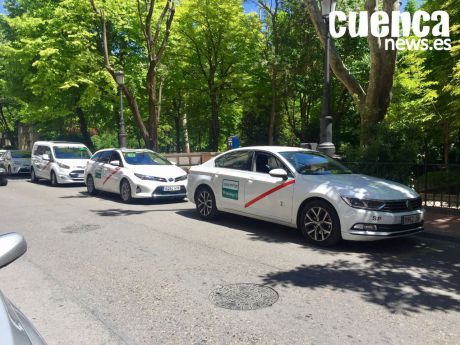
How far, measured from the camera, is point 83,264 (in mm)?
5734

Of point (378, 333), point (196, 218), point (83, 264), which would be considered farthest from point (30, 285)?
point (196, 218)

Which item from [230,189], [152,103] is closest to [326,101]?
[230,189]

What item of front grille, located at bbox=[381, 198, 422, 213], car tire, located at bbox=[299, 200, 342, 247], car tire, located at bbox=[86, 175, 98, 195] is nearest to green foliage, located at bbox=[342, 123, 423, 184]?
front grille, located at bbox=[381, 198, 422, 213]

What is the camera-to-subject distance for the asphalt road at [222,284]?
3674 millimetres

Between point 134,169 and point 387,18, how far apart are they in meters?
7.80

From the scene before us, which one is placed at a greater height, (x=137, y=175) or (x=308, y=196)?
(x=137, y=175)

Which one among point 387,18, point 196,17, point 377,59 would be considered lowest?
point 377,59

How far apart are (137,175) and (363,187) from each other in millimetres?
6724

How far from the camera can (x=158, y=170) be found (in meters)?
11.7

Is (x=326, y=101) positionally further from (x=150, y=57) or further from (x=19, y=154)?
(x=19, y=154)

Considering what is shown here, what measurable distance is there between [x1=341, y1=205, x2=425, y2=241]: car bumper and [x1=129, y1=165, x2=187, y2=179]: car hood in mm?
6324

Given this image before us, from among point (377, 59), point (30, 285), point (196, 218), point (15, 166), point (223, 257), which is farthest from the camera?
point (15, 166)

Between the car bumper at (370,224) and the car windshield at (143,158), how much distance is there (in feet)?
24.3

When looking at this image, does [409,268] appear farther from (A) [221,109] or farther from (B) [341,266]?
(A) [221,109]
